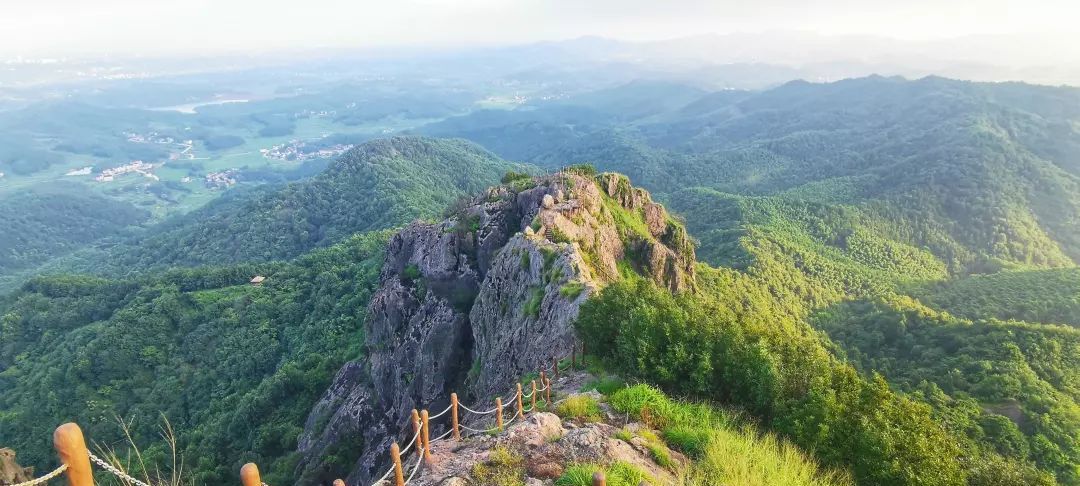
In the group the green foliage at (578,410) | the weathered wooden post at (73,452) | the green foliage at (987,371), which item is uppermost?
the weathered wooden post at (73,452)

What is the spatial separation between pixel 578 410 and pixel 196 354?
70.3 m

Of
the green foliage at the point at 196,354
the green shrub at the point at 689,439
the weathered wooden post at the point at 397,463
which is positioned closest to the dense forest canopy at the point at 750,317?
the green foliage at the point at 196,354

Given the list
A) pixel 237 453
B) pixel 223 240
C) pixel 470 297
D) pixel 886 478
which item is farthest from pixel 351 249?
pixel 886 478

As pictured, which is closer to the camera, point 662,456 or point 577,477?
point 577,477

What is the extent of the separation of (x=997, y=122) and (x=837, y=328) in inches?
7141

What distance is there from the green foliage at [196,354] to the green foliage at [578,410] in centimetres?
3210

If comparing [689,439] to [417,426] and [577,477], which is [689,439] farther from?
[417,426]

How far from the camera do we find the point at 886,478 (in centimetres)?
1224

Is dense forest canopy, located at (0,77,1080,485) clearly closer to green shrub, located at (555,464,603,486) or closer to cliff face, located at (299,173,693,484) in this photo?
cliff face, located at (299,173,693,484)

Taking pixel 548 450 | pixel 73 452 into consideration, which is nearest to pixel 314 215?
pixel 548 450

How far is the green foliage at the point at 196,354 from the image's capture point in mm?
48500

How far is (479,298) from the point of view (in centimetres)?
3356

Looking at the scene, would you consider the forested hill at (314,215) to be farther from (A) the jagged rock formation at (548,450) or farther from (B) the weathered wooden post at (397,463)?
(B) the weathered wooden post at (397,463)

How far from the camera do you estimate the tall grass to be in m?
11.1
